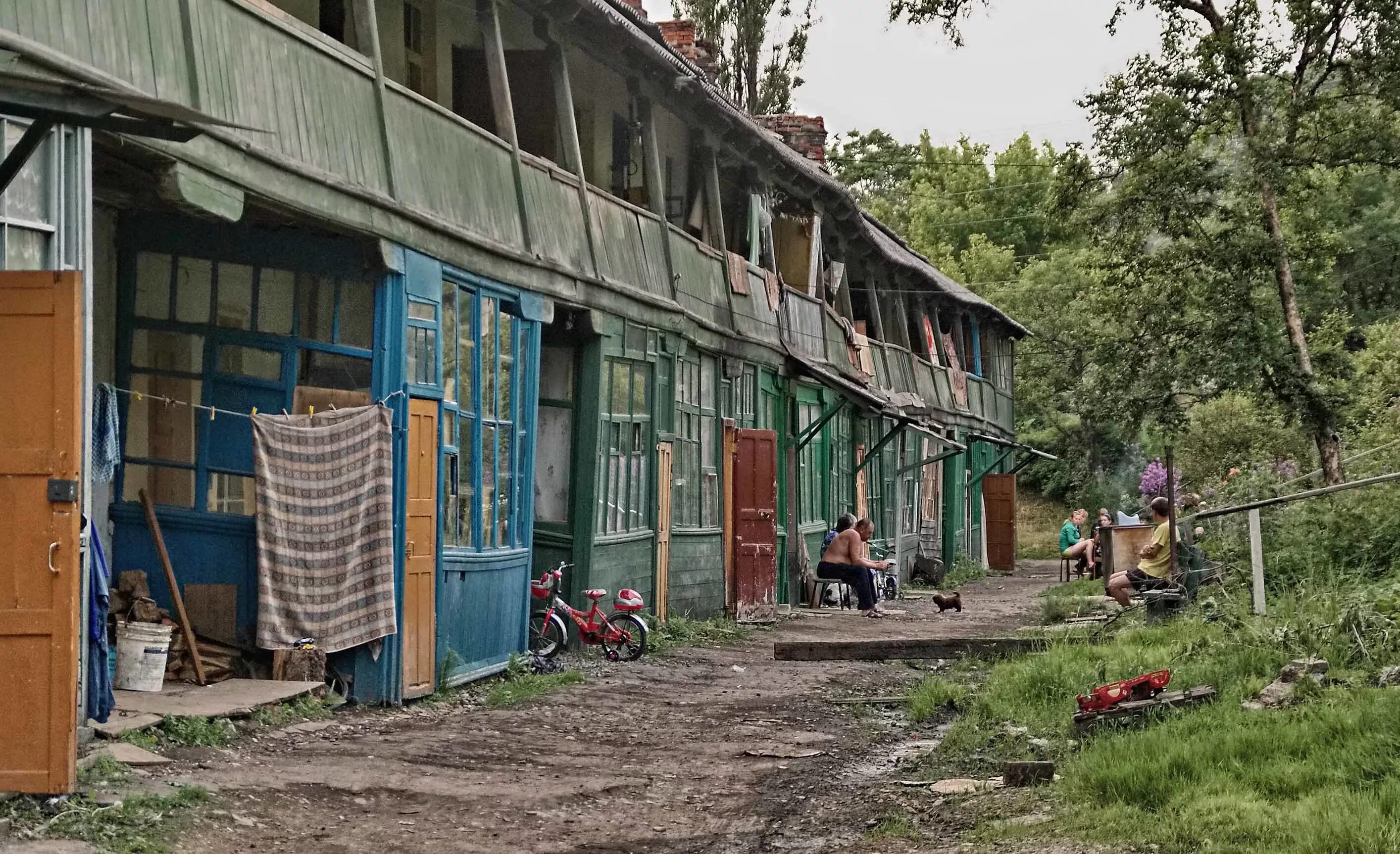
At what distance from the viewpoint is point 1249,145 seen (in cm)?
2164

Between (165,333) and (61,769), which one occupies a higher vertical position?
(165,333)

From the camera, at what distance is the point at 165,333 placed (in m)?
11.1

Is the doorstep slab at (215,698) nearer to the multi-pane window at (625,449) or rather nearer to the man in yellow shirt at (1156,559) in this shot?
the multi-pane window at (625,449)

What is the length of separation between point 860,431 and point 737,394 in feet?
26.6

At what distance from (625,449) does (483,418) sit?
371 centimetres

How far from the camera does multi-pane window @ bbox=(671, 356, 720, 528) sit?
18922mm

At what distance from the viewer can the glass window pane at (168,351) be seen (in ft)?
36.0

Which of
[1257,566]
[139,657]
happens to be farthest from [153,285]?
[1257,566]

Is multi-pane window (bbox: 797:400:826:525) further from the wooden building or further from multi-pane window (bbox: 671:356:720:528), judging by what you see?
multi-pane window (bbox: 671:356:720:528)

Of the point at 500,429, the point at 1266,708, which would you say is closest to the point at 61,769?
the point at 1266,708

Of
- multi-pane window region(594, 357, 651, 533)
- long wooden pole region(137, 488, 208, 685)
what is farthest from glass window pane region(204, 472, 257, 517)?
multi-pane window region(594, 357, 651, 533)

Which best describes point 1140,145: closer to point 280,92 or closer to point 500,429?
point 500,429

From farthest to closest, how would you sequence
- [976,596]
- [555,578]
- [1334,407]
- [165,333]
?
1. [976,596]
2. [1334,407]
3. [555,578]
4. [165,333]

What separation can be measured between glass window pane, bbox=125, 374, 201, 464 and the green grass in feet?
17.0
